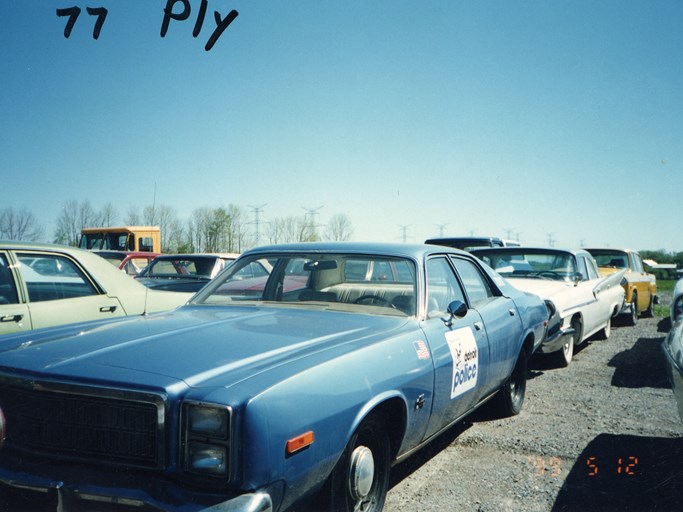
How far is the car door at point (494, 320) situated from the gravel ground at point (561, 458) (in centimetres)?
43

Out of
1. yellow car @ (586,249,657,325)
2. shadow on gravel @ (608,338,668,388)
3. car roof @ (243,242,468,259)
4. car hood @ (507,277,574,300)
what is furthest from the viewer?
yellow car @ (586,249,657,325)

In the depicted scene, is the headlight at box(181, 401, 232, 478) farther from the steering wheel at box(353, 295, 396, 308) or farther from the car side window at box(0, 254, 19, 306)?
the car side window at box(0, 254, 19, 306)

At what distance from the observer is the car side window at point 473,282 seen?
4309 mm

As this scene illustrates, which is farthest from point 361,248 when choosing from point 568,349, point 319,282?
point 568,349

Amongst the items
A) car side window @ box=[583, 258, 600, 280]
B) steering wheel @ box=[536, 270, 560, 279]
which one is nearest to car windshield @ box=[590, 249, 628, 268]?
car side window @ box=[583, 258, 600, 280]

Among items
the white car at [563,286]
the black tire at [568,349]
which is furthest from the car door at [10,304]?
the black tire at [568,349]

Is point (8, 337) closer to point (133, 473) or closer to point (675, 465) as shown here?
point (133, 473)

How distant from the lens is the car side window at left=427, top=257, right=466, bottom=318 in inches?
144

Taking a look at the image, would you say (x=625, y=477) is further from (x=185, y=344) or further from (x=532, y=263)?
(x=532, y=263)

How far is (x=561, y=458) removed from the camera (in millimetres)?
3900

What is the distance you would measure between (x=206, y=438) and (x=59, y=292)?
302 cm

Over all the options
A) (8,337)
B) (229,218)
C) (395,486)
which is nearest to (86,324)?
(8,337)

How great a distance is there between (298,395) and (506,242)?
468 inches

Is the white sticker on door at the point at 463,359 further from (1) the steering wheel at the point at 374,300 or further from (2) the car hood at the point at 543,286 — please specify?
(2) the car hood at the point at 543,286
